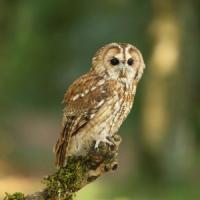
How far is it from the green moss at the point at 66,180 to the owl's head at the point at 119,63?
3.82 ft

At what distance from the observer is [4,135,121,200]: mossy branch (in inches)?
252

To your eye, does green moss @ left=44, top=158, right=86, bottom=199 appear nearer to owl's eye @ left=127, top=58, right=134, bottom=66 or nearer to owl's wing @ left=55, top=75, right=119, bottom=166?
owl's wing @ left=55, top=75, right=119, bottom=166

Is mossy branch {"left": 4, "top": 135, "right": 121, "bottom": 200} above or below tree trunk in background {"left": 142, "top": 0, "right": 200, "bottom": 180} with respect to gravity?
below

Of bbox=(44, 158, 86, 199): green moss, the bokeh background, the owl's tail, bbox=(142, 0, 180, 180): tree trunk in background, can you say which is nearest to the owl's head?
the owl's tail

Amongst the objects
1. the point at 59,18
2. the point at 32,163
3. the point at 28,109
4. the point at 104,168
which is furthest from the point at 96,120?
the point at 28,109

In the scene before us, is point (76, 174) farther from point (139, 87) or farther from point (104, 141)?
point (139, 87)

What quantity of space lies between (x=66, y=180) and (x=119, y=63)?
5.20 ft

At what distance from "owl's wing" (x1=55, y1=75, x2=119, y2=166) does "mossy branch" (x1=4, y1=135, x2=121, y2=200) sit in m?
0.33

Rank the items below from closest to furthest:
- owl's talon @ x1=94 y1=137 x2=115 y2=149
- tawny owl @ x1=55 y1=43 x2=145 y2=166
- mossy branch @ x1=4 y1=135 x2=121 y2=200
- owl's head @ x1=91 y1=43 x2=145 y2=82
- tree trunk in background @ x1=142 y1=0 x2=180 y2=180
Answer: mossy branch @ x1=4 y1=135 x2=121 y2=200
owl's talon @ x1=94 y1=137 x2=115 y2=149
tawny owl @ x1=55 y1=43 x2=145 y2=166
owl's head @ x1=91 y1=43 x2=145 y2=82
tree trunk in background @ x1=142 y1=0 x2=180 y2=180

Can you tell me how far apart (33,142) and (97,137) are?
2132cm

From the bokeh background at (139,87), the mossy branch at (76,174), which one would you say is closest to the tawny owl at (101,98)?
the mossy branch at (76,174)

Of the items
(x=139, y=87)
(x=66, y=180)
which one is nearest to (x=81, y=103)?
(x=66, y=180)

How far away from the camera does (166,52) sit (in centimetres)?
1906

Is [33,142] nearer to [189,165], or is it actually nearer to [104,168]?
[189,165]
